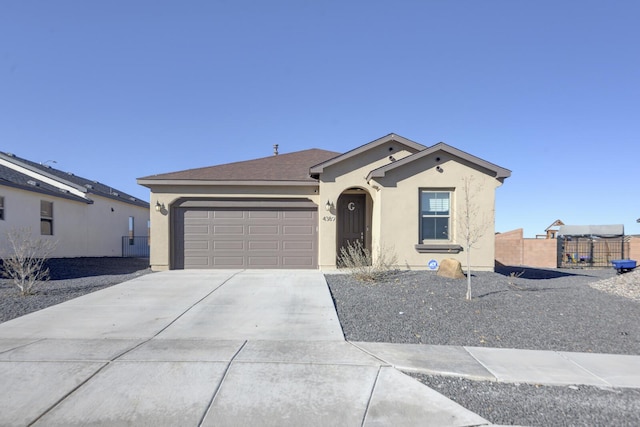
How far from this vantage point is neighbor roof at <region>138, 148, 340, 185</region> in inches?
513

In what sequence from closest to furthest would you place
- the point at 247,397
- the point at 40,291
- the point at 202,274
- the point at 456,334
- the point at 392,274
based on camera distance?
the point at 247,397 → the point at 456,334 → the point at 40,291 → the point at 392,274 → the point at 202,274

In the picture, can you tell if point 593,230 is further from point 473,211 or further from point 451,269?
point 451,269

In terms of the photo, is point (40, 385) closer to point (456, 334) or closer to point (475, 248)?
point (456, 334)

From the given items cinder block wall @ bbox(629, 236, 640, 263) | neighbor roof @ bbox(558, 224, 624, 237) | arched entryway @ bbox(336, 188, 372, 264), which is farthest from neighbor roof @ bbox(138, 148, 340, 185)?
neighbor roof @ bbox(558, 224, 624, 237)

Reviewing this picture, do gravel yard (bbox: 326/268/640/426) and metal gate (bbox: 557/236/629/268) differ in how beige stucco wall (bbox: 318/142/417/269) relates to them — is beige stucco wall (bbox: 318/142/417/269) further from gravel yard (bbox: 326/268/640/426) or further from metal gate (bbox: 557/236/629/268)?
metal gate (bbox: 557/236/629/268)

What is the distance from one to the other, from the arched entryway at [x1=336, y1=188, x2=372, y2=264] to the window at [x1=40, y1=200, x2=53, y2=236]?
12711 millimetres

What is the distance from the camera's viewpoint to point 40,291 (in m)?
9.27

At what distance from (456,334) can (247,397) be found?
3.67m

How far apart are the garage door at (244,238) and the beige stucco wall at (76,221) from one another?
259 inches

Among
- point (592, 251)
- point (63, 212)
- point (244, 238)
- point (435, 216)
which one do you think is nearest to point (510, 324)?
point (435, 216)

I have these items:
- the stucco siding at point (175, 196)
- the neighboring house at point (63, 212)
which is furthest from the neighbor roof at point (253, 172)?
the neighboring house at point (63, 212)

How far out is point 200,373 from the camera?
4559 mm

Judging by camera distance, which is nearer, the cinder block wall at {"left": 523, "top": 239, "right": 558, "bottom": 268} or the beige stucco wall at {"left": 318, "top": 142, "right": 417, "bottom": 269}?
→ the beige stucco wall at {"left": 318, "top": 142, "right": 417, "bottom": 269}

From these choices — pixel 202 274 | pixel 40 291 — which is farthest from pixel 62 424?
pixel 202 274
